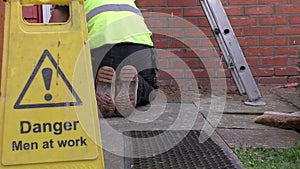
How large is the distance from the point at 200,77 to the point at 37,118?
3075 mm

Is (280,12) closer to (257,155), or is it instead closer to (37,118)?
(257,155)

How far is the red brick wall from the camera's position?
4684 mm

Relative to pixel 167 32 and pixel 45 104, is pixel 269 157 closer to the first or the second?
pixel 45 104

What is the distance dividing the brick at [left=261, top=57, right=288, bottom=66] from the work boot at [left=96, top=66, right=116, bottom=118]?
1952mm

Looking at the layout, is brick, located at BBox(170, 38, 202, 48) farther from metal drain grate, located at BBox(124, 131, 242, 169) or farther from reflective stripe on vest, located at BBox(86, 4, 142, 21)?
metal drain grate, located at BBox(124, 131, 242, 169)

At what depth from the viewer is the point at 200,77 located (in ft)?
15.7

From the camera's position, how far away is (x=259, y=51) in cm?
475

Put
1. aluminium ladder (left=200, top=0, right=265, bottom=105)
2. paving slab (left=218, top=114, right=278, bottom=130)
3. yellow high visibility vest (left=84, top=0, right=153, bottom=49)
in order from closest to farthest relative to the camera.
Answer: paving slab (left=218, top=114, right=278, bottom=130)
yellow high visibility vest (left=84, top=0, right=153, bottom=49)
aluminium ladder (left=200, top=0, right=265, bottom=105)

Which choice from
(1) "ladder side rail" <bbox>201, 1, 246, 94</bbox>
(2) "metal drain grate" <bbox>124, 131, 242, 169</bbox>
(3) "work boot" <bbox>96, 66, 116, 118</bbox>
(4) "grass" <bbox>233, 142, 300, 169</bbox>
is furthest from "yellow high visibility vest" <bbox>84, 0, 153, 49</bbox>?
(4) "grass" <bbox>233, 142, 300, 169</bbox>

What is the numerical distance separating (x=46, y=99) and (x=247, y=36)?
320 cm

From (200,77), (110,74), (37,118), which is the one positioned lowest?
(200,77)

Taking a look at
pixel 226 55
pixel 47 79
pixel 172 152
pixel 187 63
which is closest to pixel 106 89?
pixel 172 152

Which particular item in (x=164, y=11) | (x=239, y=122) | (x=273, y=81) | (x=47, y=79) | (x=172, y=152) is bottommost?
(x=273, y=81)

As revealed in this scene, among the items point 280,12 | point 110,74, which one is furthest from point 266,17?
point 110,74
